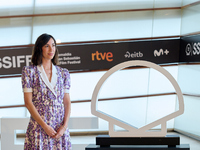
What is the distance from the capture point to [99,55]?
633cm

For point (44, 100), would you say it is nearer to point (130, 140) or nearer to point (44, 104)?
point (44, 104)

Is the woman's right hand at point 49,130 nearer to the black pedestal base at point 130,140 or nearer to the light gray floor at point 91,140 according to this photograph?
the black pedestal base at point 130,140

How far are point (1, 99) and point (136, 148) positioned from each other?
4795 mm

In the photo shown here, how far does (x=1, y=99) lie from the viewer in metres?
6.14

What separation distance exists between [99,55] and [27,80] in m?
3.93

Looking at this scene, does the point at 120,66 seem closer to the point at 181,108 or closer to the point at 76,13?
the point at 181,108

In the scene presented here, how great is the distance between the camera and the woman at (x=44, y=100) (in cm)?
246

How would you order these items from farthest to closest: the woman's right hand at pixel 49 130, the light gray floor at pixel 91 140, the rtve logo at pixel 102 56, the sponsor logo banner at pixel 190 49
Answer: the rtve logo at pixel 102 56 → the sponsor logo banner at pixel 190 49 → the light gray floor at pixel 91 140 → the woman's right hand at pixel 49 130

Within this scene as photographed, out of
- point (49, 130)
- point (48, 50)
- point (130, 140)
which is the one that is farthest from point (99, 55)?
point (130, 140)

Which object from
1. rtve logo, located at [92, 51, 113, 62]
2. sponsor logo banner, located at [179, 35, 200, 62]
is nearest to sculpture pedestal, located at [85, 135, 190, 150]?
sponsor logo banner, located at [179, 35, 200, 62]

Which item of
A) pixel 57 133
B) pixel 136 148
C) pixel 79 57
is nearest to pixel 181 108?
pixel 136 148

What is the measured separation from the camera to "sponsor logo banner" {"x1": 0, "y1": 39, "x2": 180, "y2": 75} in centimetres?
609

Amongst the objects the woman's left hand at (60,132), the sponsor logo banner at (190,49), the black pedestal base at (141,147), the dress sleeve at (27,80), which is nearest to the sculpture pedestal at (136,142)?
the black pedestal base at (141,147)

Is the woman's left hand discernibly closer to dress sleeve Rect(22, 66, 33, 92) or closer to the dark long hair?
dress sleeve Rect(22, 66, 33, 92)
